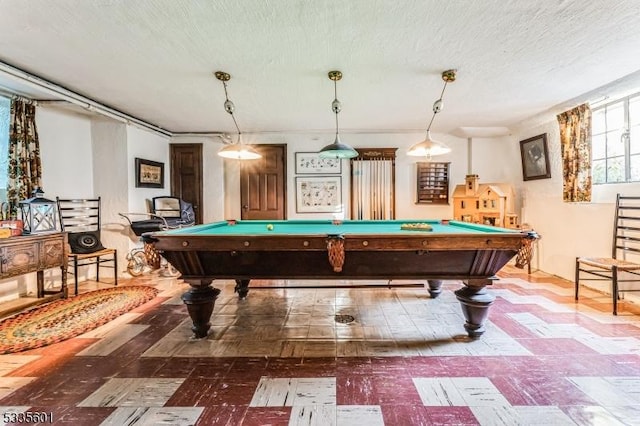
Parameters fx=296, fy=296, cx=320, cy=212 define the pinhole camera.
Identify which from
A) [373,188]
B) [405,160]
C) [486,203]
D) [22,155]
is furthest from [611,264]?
[22,155]

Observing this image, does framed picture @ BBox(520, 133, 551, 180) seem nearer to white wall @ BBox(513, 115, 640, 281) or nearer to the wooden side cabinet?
white wall @ BBox(513, 115, 640, 281)

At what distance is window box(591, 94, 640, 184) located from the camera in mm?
3414

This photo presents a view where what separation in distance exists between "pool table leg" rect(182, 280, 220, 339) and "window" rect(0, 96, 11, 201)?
9.80 feet

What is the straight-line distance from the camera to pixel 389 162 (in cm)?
584

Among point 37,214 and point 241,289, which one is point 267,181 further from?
point 37,214

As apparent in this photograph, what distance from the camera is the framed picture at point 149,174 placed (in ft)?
16.2

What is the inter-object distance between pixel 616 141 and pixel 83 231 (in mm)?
7256

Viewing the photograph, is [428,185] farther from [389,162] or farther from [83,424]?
[83,424]

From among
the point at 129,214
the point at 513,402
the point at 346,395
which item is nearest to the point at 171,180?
the point at 129,214

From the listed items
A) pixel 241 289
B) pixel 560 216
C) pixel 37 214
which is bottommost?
pixel 241 289

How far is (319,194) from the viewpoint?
5891mm

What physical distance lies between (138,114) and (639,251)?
6670 millimetres

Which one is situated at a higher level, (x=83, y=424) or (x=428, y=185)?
(x=428, y=185)

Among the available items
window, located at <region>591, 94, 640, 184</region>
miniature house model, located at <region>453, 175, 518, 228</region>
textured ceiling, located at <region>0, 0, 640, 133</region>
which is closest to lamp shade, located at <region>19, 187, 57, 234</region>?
textured ceiling, located at <region>0, 0, 640, 133</region>
